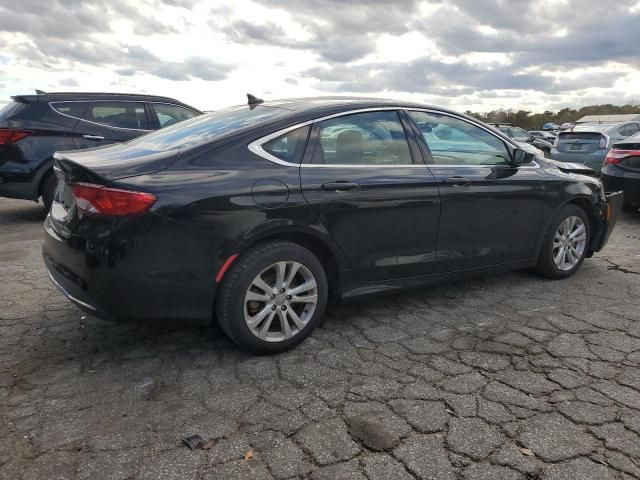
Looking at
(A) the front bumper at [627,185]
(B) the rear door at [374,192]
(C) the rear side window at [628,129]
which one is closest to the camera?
Result: (B) the rear door at [374,192]

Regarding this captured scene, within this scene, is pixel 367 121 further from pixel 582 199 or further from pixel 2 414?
pixel 2 414

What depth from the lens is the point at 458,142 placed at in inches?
165

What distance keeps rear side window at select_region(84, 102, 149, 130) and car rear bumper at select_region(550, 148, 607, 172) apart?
28.1 feet

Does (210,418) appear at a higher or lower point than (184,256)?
Answer: lower

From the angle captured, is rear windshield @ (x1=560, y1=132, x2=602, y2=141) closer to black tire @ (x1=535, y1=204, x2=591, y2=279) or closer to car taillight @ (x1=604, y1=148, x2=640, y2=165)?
car taillight @ (x1=604, y1=148, x2=640, y2=165)

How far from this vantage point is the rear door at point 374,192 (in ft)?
11.2

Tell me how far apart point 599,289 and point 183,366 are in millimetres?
3584

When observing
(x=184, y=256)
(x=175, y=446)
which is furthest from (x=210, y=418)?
(x=184, y=256)

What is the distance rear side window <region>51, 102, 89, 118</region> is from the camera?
7.12 meters

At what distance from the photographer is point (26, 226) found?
23.1 feet

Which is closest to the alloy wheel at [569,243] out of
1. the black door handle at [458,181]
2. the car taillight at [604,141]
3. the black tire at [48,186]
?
the black door handle at [458,181]

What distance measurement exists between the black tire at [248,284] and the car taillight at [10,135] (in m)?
5.13

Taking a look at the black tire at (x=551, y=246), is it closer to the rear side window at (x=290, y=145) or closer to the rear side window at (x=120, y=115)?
the rear side window at (x=290, y=145)

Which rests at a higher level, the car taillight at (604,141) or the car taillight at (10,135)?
the car taillight at (604,141)
